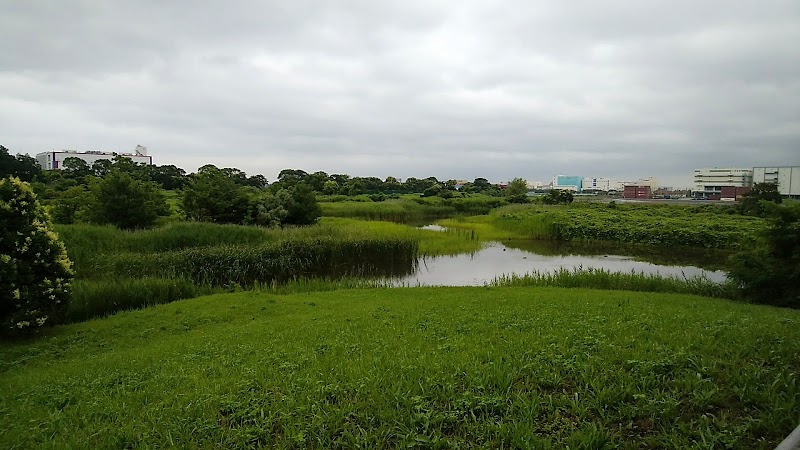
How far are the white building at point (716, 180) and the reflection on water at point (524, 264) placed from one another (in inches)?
2067

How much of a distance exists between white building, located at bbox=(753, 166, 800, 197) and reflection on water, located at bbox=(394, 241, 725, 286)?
51.4ft

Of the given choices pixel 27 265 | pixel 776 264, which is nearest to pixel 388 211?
pixel 776 264

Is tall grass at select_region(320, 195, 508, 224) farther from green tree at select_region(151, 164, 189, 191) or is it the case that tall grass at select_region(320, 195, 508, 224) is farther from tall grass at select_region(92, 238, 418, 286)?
tall grass at select_region(92, 238, 418, 286)

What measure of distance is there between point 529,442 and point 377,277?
14.9 metres

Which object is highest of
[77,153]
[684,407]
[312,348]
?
[77,153]

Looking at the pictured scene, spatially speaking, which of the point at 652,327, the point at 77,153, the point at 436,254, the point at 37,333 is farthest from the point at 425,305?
the point at 77,153

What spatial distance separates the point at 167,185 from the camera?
49562 millimetres

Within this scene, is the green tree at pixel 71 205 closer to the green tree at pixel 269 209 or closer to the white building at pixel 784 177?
the green tree at pixel 269 209

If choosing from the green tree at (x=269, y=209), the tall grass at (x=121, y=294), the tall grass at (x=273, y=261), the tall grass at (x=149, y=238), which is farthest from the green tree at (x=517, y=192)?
the tall grass at (x=121, y=294)

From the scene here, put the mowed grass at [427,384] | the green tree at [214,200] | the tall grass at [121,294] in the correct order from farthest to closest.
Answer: the green tree at [214,200]
the tall grass at [121,294]
the mowed grass at [427,384]

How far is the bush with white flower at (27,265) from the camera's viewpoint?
26.4 feet

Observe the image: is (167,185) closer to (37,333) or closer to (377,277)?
(377,277)

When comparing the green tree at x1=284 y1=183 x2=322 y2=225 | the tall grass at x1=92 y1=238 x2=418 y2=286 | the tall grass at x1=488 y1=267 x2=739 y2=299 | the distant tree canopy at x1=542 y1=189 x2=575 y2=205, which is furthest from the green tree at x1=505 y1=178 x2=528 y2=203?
the tall grass at x1=488 y1=267 x2=739 y2=299

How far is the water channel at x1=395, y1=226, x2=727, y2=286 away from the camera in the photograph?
18.4 meters
